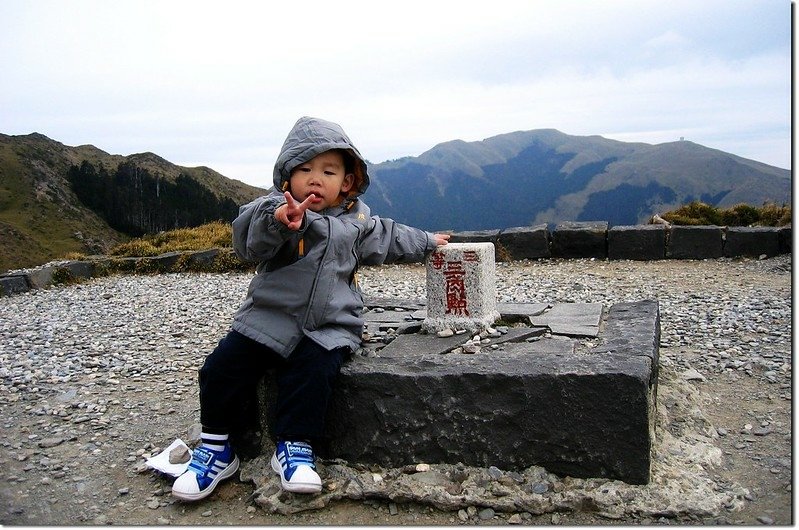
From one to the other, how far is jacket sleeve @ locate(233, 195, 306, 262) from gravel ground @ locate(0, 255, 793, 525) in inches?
48.3

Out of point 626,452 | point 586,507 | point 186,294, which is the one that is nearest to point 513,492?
point 586,507

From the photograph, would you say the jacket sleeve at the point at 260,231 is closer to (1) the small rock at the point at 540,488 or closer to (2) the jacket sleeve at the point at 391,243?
(2) the jacket sleeve at the point at 391,243

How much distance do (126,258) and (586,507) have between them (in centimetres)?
1072

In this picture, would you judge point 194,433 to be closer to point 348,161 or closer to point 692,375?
point 348,161

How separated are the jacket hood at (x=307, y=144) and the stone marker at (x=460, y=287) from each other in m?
0.86

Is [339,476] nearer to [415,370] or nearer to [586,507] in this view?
[415,370]

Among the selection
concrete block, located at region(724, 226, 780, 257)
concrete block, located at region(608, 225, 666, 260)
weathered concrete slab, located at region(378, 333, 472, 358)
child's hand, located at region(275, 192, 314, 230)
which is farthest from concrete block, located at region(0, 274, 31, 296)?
concrete block, located at region(724, 226, 780, 257)

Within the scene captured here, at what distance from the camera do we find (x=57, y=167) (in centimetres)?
1778

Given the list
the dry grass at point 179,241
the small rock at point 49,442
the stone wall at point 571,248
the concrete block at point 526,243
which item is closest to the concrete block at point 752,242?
the stone wall at point 571,248

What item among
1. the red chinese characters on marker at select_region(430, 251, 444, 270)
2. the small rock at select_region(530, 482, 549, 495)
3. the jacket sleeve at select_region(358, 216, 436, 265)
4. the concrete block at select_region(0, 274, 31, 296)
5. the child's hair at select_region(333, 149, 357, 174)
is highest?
the child's hair at select_region(333, 149, 357, 174)

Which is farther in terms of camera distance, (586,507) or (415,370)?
(415,370)

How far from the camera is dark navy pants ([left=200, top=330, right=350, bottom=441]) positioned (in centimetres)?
329

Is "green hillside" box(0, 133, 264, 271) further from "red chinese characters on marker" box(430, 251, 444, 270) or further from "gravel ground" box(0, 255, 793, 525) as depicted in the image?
"red chinese characters on marker" box(430, 251, 444, 270)

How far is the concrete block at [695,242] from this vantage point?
10891 millimetres
